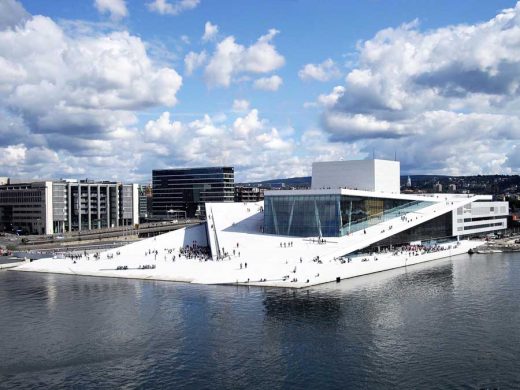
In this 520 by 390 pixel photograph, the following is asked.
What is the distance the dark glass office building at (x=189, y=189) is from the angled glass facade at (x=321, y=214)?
74.0 m

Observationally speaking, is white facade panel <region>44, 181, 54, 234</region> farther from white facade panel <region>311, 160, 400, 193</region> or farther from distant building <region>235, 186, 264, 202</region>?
distant building <region>235, 186, 264, 202</region>

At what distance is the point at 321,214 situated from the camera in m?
68.5

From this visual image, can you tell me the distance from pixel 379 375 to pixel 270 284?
2212 centimetres

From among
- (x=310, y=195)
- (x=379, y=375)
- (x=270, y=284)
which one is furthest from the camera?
(x=310, y=195)

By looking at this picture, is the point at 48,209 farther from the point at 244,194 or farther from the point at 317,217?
the point at 317,217

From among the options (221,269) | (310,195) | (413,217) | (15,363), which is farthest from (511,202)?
(15,363)

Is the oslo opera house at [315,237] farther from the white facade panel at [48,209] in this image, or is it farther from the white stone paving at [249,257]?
the white facade panel at [48,209]

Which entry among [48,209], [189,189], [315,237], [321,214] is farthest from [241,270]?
[189,189]

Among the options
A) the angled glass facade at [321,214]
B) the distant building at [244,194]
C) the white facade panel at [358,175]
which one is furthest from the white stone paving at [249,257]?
the distant building at [244,194]

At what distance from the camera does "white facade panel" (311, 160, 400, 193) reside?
8100 cm

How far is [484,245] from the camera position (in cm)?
8119

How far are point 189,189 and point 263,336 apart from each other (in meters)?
122

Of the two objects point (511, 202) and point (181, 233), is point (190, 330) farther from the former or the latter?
point (511, 202)

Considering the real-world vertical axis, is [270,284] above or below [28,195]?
below
